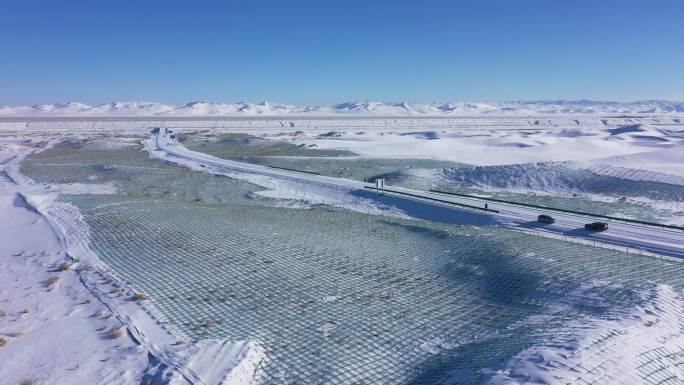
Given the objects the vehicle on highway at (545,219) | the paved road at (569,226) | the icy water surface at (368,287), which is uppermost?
the icy water surface at (368,287)

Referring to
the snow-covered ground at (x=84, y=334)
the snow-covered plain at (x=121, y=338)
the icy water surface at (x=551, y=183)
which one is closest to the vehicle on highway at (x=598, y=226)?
the icy water surface at (x=551, y=183)

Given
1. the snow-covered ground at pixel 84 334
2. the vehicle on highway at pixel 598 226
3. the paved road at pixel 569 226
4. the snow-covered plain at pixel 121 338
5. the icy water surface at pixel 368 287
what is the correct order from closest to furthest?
the snow-covered plain at pixel 121 338, the snow-covered ground at pixel 84 334, the icy water surface at pixel 368 287, the paved road at pixel 569 226, the vehicle on highway at pixel 598 226

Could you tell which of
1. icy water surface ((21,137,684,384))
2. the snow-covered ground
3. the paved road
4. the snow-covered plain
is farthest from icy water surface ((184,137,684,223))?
the snow-covered ground

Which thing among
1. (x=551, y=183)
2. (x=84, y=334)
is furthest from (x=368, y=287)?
(x=551, y=183)

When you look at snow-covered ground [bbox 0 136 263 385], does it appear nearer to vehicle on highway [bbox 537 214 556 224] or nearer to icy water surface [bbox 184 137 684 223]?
vehicle on highway [bbox 537 214 556 224]

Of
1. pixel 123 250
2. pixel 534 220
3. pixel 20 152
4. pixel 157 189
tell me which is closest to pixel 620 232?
pixel 534 220

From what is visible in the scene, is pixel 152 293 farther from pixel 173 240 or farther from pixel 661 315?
pixel 661 315

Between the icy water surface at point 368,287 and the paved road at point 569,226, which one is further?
the paved road at point 569,226

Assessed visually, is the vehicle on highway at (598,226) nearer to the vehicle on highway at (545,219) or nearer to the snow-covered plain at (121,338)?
the vehicle on highway at (545,219)
